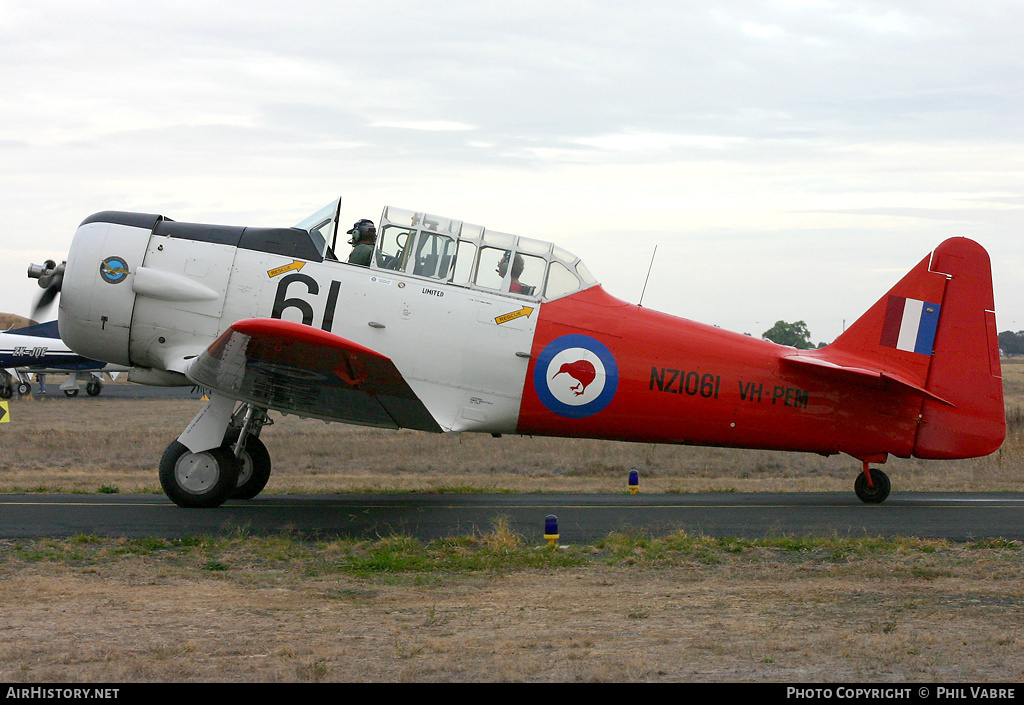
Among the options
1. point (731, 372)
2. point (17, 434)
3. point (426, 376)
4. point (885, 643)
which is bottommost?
point (17, 434)

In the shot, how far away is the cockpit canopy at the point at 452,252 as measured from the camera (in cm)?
1089

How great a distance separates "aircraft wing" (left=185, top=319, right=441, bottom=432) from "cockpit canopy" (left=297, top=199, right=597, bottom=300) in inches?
65.0

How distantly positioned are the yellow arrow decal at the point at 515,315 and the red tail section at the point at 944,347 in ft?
12.5

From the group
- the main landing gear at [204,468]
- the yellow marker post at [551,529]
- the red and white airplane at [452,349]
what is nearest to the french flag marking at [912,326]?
the red and white airplane at [452,349]

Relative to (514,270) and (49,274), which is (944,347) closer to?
(514,270)

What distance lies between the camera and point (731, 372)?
11359 mm

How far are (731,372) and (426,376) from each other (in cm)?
362

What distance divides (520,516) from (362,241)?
3588 mm

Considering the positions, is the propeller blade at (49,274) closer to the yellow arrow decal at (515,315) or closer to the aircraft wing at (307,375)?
the aircraft wing at (307,375)

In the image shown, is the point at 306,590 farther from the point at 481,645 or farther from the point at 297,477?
the point at 297,477

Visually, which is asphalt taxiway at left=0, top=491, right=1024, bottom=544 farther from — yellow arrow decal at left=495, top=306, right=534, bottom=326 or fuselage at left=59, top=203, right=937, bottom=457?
yellow arrow decal at left=495, top=306, right=534, bottom=326

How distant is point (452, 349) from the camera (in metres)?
10.7

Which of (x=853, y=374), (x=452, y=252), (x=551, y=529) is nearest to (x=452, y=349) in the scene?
(x=452, y=252)
